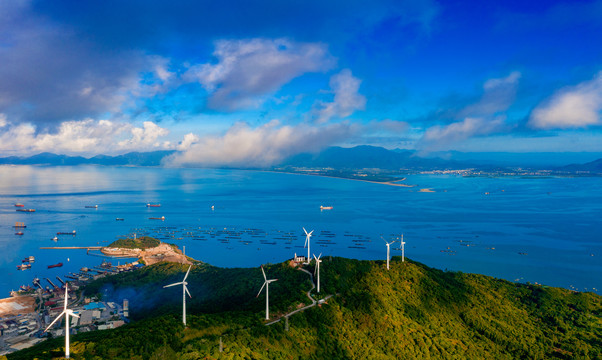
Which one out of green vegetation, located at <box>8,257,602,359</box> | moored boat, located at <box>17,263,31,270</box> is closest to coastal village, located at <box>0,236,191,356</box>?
green vegetation, located at <box>8,257,602,359</box>

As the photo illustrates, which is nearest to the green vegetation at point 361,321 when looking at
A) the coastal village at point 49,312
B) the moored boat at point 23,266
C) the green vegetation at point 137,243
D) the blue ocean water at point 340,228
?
the coastal village at point 49,312

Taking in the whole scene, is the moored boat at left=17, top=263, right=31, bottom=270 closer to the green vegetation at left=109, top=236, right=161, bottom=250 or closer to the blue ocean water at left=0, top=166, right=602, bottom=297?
the blue ocean water at left=0, top=166, right=602, bottom=297

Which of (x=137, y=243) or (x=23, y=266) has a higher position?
(x=137, y=243)

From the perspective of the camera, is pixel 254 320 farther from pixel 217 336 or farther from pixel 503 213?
pixel 503 213

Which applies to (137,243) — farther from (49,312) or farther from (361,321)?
(361,321)

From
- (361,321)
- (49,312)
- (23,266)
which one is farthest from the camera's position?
(23,266)

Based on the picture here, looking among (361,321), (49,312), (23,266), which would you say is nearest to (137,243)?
(23,266)

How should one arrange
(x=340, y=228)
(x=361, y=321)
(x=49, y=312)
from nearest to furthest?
(x=361, y=321) → (x=49, y=312) → (x=340, y=228)
